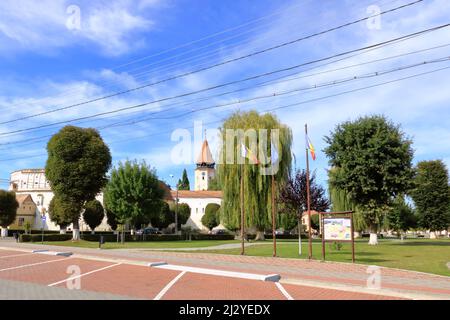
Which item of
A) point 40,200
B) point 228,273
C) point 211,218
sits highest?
point 40,200

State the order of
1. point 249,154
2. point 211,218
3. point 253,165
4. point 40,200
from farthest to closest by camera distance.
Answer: point 40,200
point 211,218
point 253,165
point 249,154

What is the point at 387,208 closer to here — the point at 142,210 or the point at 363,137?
the point at 363,137

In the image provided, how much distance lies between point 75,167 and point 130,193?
6.50 metres

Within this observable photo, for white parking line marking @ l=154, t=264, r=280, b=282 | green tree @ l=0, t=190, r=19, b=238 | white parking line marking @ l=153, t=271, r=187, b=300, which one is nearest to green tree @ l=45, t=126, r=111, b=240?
green tree @ l=0, t=190, r=19, b=238

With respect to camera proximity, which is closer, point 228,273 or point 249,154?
point 228,273

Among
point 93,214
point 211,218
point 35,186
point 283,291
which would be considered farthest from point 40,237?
point 35,186

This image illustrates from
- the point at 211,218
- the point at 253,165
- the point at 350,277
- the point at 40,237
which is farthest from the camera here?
the point at 211,218

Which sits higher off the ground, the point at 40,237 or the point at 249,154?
the point at 249,154

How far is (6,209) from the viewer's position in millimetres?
59906

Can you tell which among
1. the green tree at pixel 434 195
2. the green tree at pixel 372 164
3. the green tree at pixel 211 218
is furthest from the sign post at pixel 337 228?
the green tree at pixel 211 218

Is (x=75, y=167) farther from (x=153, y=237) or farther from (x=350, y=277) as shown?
(x=350, y=277)

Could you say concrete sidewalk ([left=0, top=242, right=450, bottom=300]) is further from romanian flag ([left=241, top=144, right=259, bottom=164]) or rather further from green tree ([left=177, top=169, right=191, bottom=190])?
green tree ([left=177, top=169, right=191, bottom=190])

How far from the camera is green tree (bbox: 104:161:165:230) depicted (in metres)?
45.0

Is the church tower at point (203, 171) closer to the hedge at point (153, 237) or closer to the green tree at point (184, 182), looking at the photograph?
the green tree at point (184, 182)
